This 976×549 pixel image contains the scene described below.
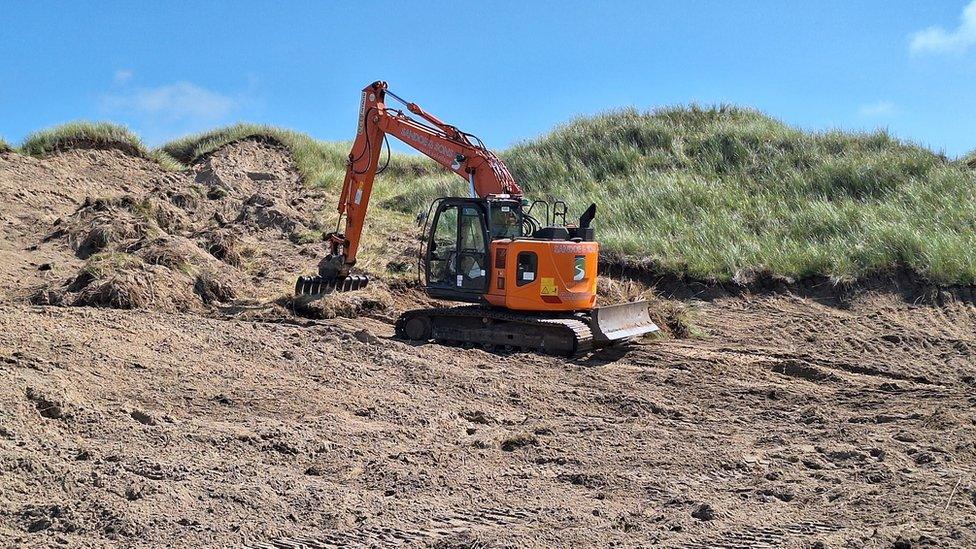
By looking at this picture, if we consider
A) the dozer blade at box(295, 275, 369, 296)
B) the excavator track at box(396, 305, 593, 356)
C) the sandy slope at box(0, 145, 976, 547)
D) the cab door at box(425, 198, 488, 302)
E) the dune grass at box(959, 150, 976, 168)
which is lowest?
the sandy slope at box(0, 145, 976, 547)

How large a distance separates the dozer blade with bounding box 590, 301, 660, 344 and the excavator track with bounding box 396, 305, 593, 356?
18 cm

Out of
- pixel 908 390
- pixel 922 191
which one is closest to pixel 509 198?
pixel 908 390

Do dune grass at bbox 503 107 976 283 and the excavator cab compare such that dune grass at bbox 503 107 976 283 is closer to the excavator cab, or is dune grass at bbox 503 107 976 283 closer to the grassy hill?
the grassy hill

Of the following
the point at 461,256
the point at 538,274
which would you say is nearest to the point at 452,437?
the point at 538,274

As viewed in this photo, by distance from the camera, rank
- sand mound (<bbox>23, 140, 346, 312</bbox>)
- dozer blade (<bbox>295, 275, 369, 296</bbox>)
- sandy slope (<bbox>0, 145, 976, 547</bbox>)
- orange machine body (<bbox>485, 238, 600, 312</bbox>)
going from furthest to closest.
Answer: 1. dozer blade (<bbox>295, 275, 369, 296</bbox>)
2. sand mound (<bbox>23, 140, 346, 312</bbox>)
3. orange machine body (<bbox>485, 238, 600, 312</bbox>)
4. sandy slope (<bbox>0, 145, 976, 547</bbox>)

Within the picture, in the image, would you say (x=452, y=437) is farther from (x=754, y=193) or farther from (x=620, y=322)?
(x=754, y=193)

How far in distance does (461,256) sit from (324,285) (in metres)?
2.55

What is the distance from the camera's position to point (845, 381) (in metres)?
11.1

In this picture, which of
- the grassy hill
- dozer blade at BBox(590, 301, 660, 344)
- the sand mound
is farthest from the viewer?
the grassy hill

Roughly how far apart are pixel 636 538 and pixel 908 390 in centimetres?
591

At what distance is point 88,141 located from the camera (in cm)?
2116

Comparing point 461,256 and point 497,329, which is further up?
point 461,256

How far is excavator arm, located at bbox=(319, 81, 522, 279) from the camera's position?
1320 cm

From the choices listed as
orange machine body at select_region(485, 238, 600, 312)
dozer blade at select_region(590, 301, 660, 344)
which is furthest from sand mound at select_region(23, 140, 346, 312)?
dozer blade at select_region(590, 301, 660, 344)
